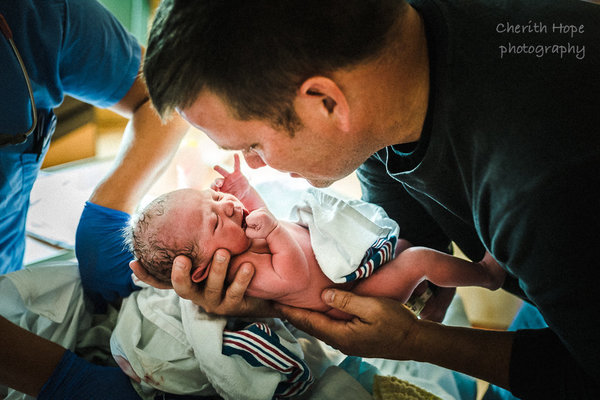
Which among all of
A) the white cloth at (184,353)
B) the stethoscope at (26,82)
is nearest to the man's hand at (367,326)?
the white cloth at (184,353)

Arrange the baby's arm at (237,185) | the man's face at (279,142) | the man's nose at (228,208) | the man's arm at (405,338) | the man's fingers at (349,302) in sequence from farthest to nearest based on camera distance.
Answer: the baby's arm at (237,185) < the man's nose at (228,208) < the man's fingers at (349,302) < the man's arm at (405,338) < the man's face at (279,142)

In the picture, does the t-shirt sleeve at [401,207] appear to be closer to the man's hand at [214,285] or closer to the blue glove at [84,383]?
the man's hand at [214,285]

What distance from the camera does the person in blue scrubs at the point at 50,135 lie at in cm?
98

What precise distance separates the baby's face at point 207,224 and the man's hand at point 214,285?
55mm

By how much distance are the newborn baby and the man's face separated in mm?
234

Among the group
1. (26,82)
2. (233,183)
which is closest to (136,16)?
(26,82)

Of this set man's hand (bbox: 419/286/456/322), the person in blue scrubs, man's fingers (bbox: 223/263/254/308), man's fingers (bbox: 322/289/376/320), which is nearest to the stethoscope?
the person in blue scrubs

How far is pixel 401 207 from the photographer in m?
1.41

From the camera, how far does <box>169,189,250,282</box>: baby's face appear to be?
108 centimetres

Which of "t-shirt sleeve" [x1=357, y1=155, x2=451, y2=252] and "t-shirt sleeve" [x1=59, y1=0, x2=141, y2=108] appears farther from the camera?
"t-shirt sleeve" [x1=357, y1=155, x2=451, y2=252]

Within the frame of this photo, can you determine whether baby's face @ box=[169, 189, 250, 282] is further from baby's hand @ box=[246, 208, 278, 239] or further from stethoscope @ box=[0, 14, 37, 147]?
stethoscope @ box=[0, 14, 37, 147]

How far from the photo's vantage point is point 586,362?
0.75 m

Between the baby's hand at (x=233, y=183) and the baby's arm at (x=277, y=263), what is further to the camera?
the baby's hand at (x=233, y=183)

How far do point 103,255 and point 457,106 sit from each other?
1.11 meters
